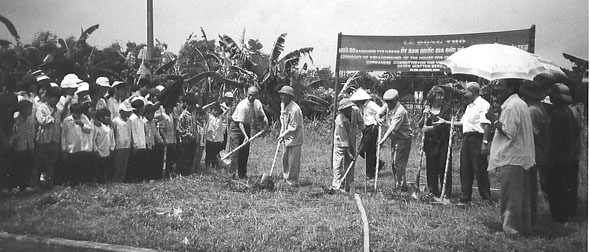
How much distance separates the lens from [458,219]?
13.5 feet

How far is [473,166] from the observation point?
4996mm

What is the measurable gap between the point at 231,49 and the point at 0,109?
2032 mm

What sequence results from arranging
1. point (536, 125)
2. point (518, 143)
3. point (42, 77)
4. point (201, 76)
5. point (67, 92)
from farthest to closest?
point (201, 76), point (67, 92), point (42, 77), point (536, 125), point (518, 143)

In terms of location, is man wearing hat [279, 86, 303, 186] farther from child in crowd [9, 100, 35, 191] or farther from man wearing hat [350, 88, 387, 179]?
child in crowd [9, 100, 35, 191]

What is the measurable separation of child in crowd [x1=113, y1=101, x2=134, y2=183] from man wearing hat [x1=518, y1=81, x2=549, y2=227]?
385cm

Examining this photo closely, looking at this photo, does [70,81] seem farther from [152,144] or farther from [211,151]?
[211,151]

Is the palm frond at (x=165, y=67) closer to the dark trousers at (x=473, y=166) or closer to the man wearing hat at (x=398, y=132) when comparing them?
the man wearing hat at (x=398, y=132)

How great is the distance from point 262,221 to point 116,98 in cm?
270

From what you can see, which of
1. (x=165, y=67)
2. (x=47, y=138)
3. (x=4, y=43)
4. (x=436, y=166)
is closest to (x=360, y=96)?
(x=436, y=166)

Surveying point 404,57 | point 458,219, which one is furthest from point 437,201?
point 404,57

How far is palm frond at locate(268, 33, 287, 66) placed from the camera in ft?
15.0

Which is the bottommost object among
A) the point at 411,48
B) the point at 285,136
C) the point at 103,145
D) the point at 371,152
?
the point at 103,145

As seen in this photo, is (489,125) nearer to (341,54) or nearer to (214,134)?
(341,54)

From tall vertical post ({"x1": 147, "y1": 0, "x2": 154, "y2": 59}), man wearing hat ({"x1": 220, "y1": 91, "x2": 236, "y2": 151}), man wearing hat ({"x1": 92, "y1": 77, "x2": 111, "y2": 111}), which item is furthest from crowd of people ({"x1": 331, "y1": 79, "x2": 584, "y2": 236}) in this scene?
man wearing hat ({"x1": 92, "y1": 77, "x2": 111, "y2": 111})
